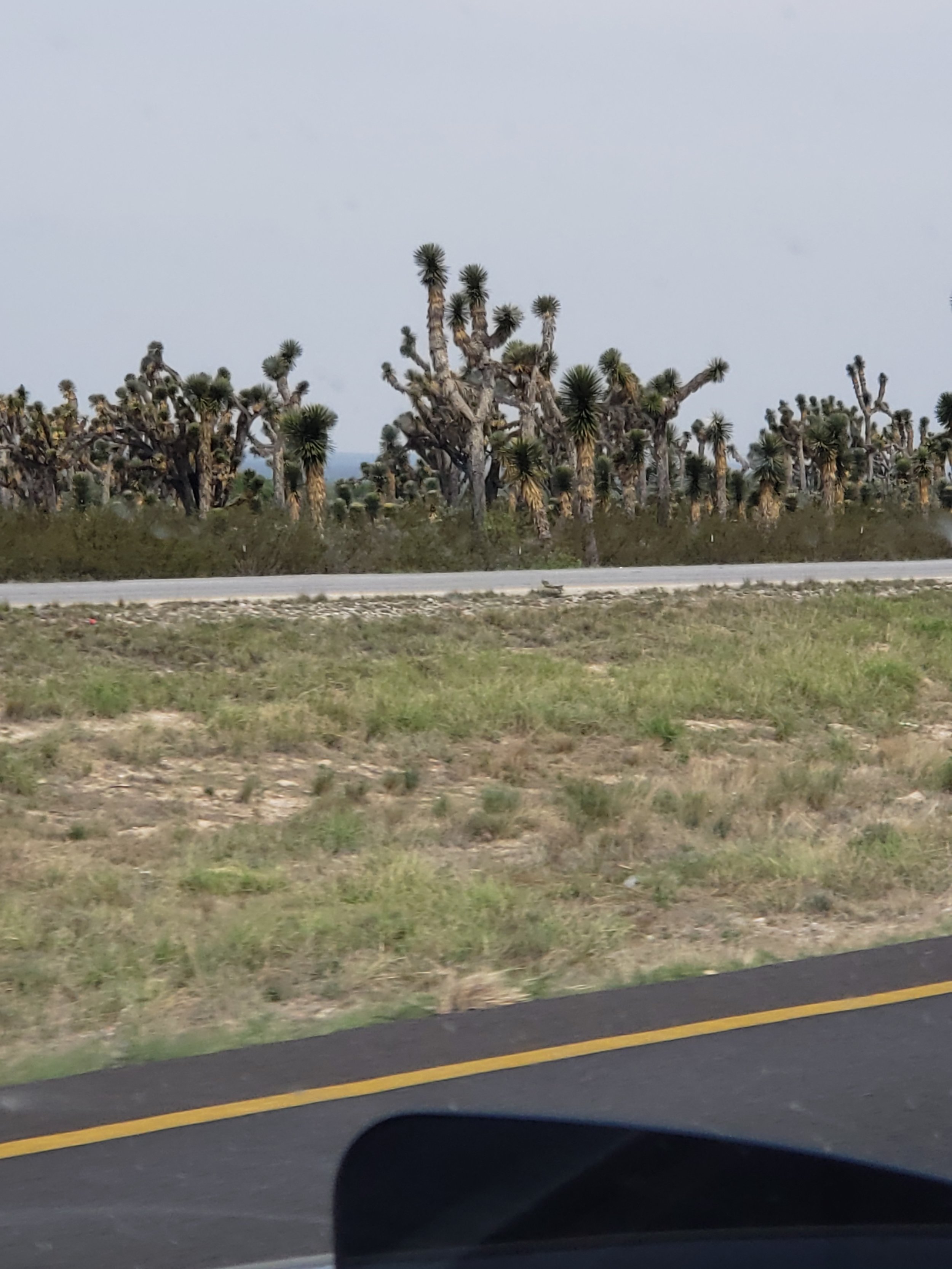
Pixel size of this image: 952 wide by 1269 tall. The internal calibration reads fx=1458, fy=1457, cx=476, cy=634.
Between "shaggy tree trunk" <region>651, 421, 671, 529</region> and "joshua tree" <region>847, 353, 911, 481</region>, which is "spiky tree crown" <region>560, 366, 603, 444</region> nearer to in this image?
"shaggy tree trunk" <region>651, 421, 671, 529</region>

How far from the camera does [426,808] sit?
12.6 meters

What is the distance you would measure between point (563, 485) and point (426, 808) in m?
60.1

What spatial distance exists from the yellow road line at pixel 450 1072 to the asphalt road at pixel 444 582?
57.6ft

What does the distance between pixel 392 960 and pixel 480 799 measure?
541 centimetres

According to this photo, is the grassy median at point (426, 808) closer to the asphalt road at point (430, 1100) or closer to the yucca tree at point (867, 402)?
the asphalt road at point (430, 1100)

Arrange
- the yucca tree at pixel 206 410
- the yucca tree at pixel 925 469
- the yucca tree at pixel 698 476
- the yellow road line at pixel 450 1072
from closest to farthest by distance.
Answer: the yellow road line at pixel 450 1072 → the yucca tree at pixel 206 410 → the yucca tree at pixel 925 469 → the yucca tree at pixel 698 476

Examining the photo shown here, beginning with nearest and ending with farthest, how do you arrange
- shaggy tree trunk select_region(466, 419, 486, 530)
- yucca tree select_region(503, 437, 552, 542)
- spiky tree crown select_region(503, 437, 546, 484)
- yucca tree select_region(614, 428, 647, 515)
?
1. shaggy tree trunk select_region(466, 419, 486, 530)
2. yucca tree select_region(503, 437, 552, 542)
3. spiky tree crown select_region(503, 437, 546, 484)
4. yucca tree select_region(614, 428, 647, 515)

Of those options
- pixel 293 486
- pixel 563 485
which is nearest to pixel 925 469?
pixel 563 485

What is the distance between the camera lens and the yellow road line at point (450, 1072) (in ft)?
16.7

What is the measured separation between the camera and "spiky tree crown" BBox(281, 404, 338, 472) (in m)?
48.7

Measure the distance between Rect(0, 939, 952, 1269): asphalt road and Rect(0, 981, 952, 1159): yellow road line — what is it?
0.12ft

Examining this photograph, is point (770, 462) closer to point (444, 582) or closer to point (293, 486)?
point (293, 486)

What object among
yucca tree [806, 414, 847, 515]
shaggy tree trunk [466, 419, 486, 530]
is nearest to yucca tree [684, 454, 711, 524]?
yucca tree [806, 414, 847, 515]

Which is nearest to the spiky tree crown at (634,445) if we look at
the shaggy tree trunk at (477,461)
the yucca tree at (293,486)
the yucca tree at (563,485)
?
the yucca tree at (563,485)
